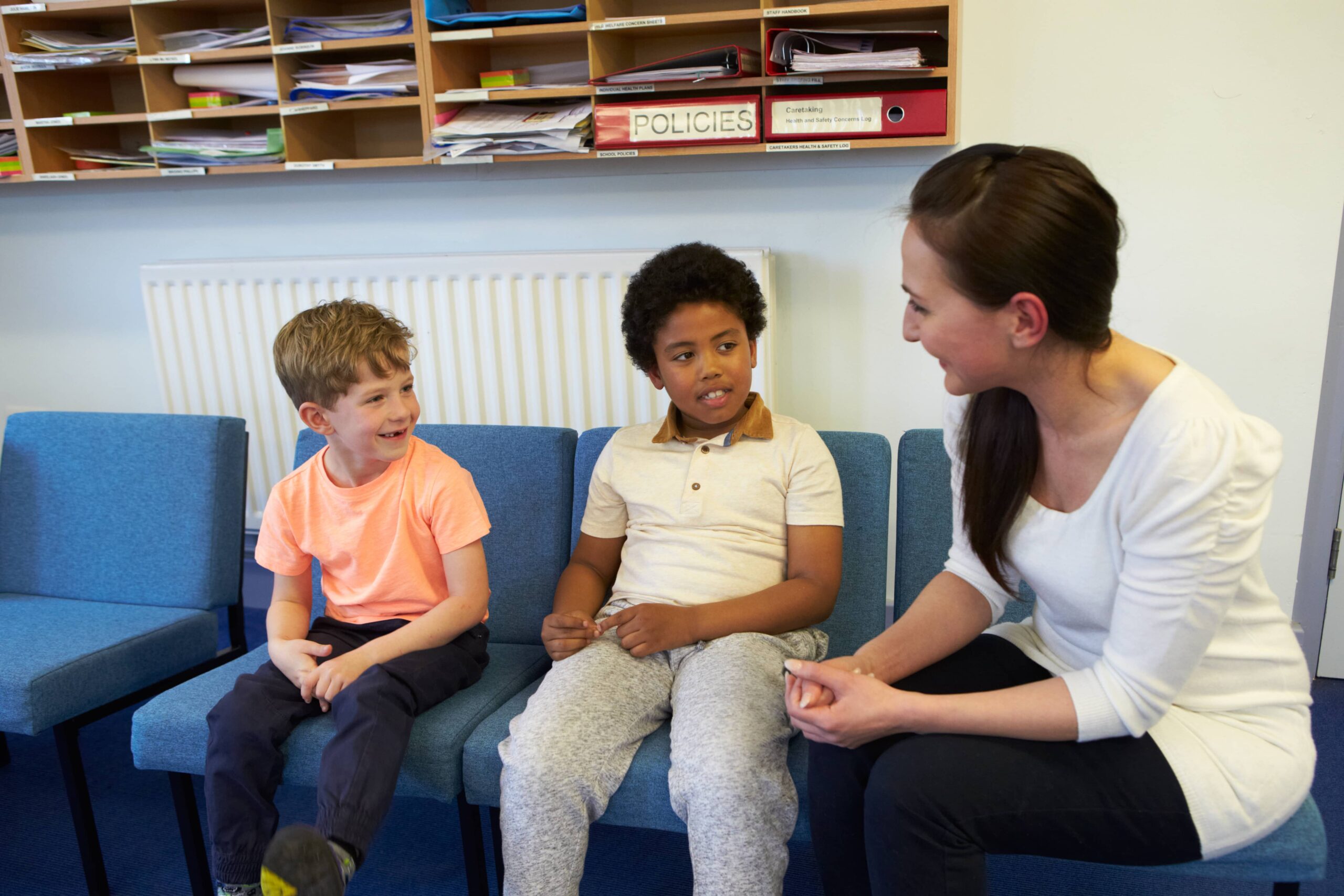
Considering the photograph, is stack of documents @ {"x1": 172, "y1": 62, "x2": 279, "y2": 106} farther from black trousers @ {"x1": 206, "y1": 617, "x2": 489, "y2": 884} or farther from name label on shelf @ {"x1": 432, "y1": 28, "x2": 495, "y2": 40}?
black trousers @ {"x1": 206, "y1": 617, "x2": 489, "y2": 884}

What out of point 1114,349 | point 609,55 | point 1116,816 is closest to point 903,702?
point 1116,816

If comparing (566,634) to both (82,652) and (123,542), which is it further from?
(123,542)

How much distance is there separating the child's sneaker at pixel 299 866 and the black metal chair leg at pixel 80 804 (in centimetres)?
71

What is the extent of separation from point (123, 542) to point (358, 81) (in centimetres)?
116

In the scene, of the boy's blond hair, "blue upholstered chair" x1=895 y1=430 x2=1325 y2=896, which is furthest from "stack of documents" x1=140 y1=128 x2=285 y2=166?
"blue upholstered chair" x1=895 y1=430 x2=1325 y2=896

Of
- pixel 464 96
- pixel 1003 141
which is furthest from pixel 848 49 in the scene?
pixel 464 96

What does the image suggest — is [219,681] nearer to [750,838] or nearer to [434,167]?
[750,838]

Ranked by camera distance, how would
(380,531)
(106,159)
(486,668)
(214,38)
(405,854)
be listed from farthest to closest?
(106,159) → (214,38) → (405,854) → (486,668) → (380,531)

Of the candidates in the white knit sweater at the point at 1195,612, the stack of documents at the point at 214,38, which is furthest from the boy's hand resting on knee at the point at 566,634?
the stack of documents at the point at 214,38

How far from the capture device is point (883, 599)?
163 centimetres

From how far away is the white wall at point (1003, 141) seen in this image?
198 cm

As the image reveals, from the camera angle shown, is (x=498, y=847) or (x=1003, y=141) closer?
(x=498, y=847)

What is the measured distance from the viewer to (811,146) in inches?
79.7

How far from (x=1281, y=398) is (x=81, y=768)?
8.05ft
